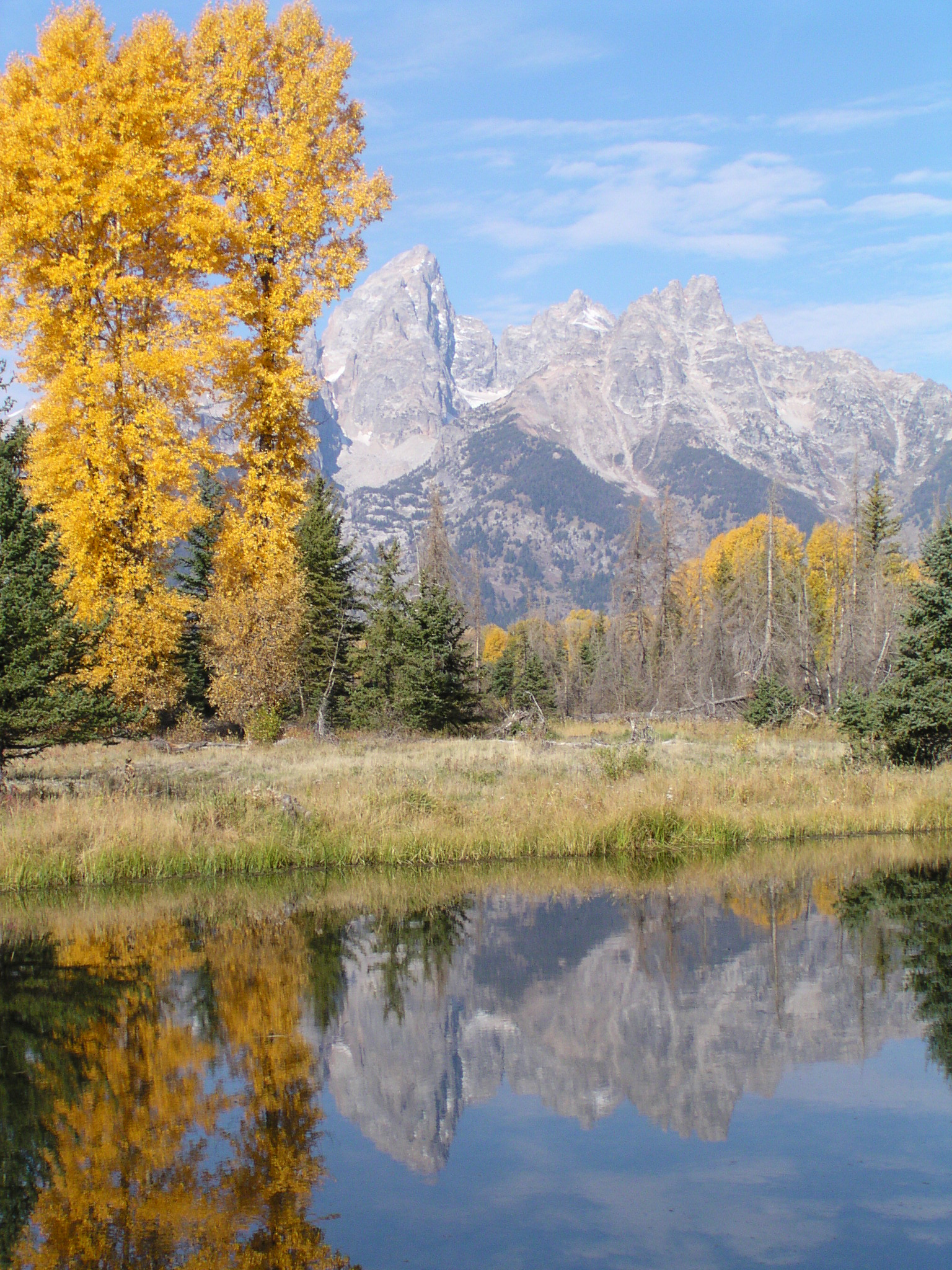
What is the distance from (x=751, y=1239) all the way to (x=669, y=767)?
1390cm

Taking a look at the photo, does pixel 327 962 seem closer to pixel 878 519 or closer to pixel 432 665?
pixel 432 665

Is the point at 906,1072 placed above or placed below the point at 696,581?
below

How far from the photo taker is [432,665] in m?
30.6

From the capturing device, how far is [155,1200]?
5191 mm

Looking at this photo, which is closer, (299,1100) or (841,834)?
(299,1100)

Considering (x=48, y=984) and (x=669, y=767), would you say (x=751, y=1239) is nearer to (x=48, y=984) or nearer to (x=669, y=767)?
(x=48, y=984)

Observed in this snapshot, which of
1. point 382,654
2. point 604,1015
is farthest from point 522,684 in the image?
point 604,1015

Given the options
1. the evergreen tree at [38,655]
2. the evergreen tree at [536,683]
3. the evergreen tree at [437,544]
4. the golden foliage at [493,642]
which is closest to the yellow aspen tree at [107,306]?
the evergreen tree at [38,655]

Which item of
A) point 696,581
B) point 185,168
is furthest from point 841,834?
point 696,581

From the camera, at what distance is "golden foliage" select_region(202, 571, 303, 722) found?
2339cm

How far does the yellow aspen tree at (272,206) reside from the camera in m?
22.3

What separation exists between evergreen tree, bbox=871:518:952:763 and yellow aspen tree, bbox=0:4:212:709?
1418cm

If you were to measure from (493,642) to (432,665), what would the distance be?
448 ft

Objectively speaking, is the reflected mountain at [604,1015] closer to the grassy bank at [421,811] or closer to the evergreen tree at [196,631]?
the grassy bank at [421,811]
